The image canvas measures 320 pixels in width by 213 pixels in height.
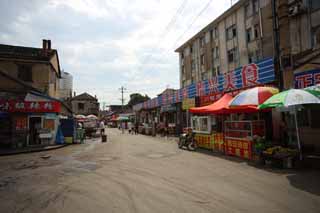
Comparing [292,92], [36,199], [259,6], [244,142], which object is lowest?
[36,199]

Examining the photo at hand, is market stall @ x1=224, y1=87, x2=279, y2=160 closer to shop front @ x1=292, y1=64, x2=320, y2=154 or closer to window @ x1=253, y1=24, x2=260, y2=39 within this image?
shop front @ x1=292, y1=64, x2=320, y2=154

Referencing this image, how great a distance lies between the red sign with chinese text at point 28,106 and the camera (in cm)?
1593

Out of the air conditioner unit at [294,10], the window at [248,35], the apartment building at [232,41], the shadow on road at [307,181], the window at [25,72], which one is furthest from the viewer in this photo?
the window at [248,35]

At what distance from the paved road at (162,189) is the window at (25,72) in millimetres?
17979

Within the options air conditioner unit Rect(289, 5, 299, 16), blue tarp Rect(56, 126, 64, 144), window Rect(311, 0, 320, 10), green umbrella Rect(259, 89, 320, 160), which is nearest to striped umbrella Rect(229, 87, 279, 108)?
green umbrella Rect(259, 89, 320, 160)

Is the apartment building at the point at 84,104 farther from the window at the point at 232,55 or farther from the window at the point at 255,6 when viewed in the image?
the window at the point at 255,6

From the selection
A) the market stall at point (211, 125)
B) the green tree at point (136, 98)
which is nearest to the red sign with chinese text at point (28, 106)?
the market stall at point (211, 125)

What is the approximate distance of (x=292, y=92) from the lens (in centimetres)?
745

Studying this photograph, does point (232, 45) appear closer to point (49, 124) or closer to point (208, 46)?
point (208, 46)

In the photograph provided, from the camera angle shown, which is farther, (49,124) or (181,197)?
(49,124)

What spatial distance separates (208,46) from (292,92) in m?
26.4

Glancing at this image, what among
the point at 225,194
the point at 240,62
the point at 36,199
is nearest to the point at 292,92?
the point at 225,194

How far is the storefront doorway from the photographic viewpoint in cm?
1725

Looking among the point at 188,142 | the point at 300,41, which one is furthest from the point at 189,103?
the point at 300,41
